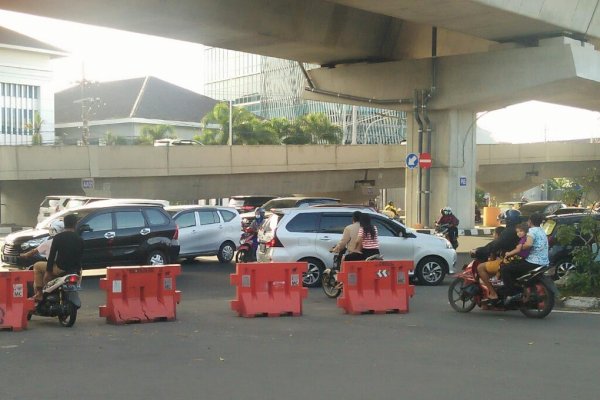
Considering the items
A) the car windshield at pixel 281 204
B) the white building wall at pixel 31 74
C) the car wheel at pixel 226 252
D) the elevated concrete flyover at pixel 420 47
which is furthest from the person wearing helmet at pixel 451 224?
the white building wall at pixel 31 74

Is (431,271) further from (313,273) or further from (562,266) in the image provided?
(562,266)

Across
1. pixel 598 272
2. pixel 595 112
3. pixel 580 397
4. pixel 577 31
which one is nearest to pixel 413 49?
pixel 577 31

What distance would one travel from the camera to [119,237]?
59.9 feet

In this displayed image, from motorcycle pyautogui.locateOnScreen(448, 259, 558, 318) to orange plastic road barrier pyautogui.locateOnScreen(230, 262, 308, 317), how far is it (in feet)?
8.35

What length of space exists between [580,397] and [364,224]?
7082 mm

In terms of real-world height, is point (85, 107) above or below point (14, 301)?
above

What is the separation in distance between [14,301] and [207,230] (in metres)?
11.6

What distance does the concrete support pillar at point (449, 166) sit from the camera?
1296 inches

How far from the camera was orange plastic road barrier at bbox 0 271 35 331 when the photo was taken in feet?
36.2

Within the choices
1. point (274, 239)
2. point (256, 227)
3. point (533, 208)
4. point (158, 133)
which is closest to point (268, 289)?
point (274, 239)

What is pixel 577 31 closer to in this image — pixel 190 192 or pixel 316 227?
pixel 316 227

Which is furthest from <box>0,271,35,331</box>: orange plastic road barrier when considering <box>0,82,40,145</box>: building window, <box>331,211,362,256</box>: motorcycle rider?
<box>0,82,40,145</box>: building window

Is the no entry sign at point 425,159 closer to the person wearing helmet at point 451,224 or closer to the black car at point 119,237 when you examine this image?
the person wearing helmet at point 451,224

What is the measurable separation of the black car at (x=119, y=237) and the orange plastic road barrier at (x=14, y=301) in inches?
245
